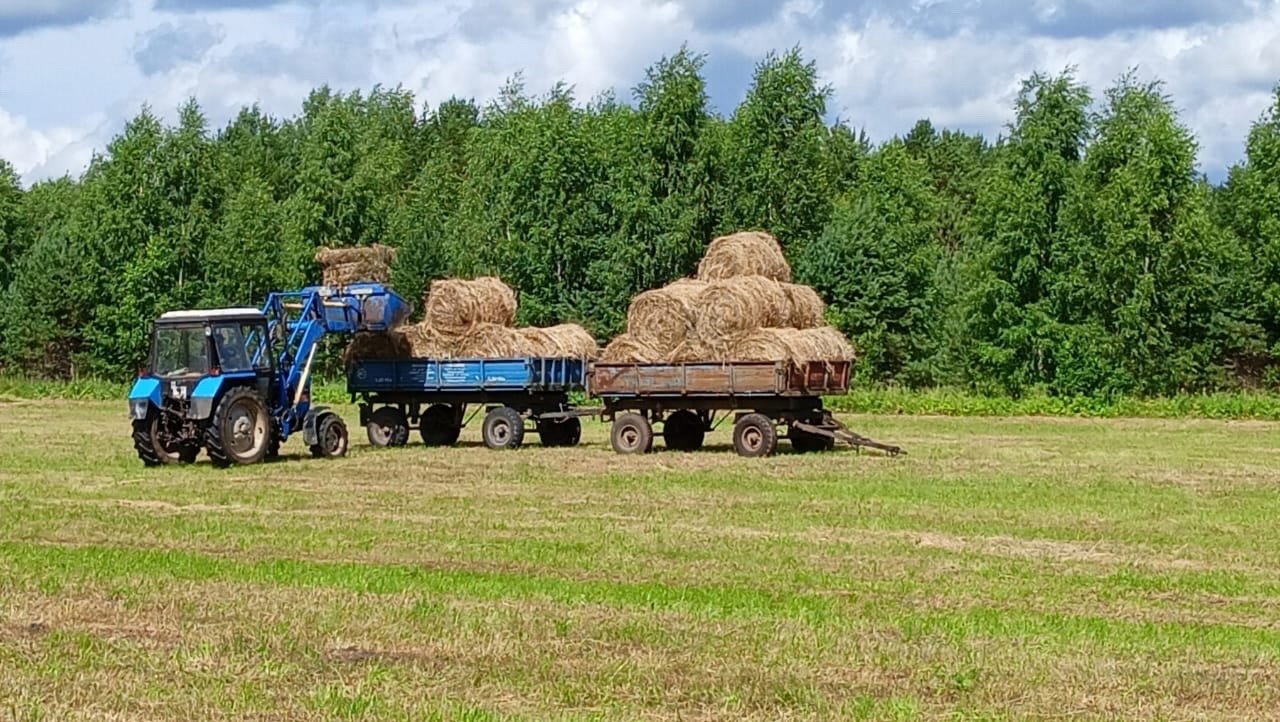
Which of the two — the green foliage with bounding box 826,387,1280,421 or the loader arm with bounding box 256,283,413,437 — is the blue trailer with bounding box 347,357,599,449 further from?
the green foliage with bounding box 826,387,1280,421

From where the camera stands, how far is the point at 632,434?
1025 inches

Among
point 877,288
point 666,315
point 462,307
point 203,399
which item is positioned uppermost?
point 877,288

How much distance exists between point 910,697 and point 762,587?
12.7ft

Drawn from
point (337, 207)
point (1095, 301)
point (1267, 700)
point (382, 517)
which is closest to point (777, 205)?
point (1095, 301)

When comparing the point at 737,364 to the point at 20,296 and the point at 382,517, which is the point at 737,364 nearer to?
the point at 382,517

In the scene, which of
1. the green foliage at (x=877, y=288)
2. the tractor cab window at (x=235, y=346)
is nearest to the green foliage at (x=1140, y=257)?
the green foliage at (x=877, y=288)

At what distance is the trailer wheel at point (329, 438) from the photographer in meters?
24.8


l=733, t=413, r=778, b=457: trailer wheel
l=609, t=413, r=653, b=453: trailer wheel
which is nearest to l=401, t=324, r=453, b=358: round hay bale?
l=609, t=413, r=653, b=453: trailer wheel

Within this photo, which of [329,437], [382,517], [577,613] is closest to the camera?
[577,613]

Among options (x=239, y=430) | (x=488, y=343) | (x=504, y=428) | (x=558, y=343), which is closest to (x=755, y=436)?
(x=558, y=343)

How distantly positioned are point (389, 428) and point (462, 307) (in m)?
2.51

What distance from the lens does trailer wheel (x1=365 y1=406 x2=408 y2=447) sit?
28.0 m

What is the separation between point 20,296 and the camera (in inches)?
2484

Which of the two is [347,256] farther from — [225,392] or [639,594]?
[639,594]
